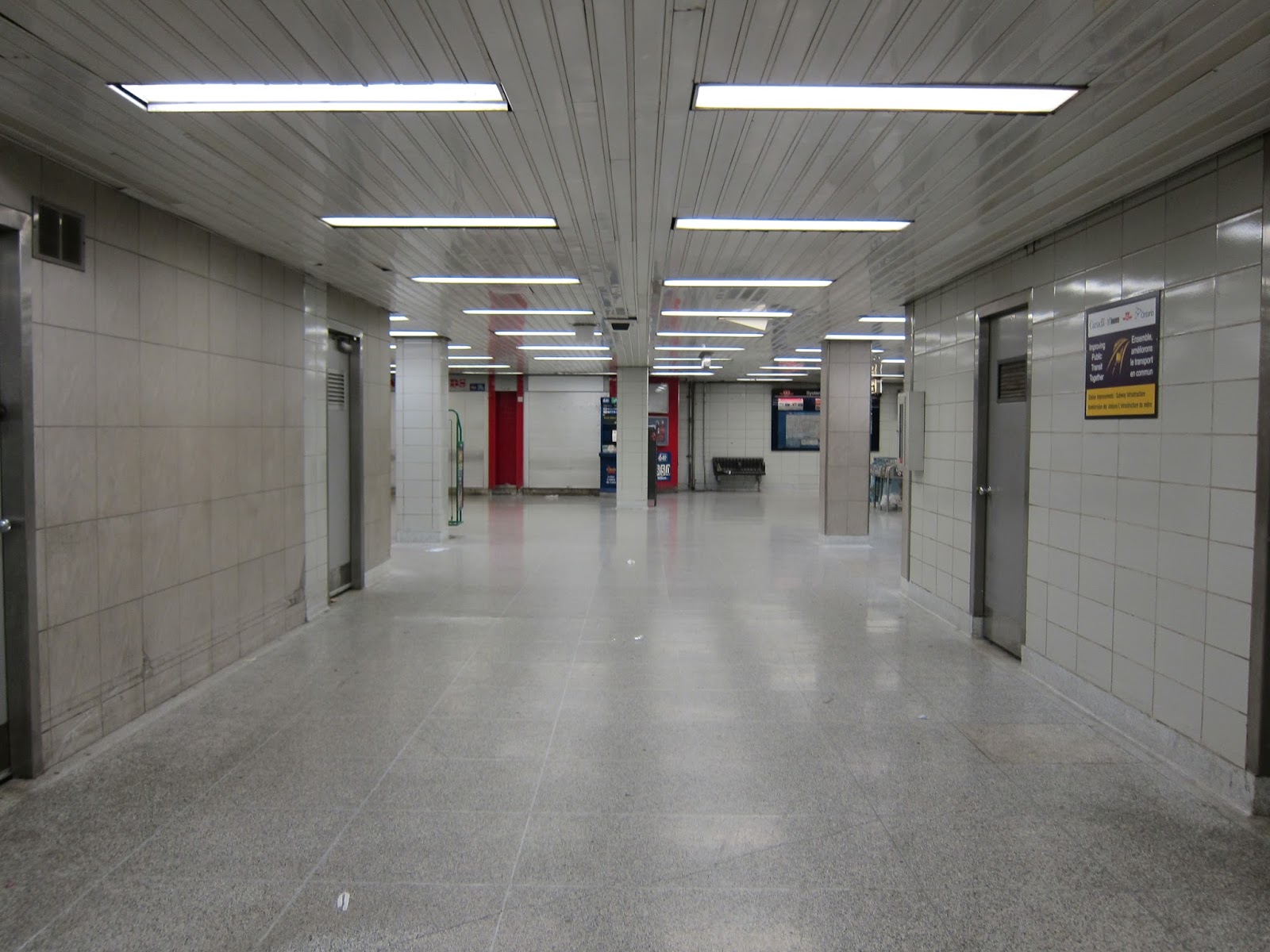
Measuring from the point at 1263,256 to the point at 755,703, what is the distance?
308 cm

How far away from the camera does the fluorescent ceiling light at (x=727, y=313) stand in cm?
813

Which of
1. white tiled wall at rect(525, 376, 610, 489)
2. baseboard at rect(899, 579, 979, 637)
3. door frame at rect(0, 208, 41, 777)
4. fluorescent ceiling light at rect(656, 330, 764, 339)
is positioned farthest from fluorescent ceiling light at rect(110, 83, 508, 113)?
white tiled wall at rect(525, 376, 610, 489)

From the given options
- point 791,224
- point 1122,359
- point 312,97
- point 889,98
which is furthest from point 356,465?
point 1122,359

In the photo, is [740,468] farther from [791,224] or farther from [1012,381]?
[791,224]

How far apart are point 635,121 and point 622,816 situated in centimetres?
277

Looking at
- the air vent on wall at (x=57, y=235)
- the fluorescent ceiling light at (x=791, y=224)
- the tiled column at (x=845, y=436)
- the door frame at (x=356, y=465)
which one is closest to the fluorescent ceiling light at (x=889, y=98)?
the fluorescent ceiling light at (x=791, y=224)

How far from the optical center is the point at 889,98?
2.87 m

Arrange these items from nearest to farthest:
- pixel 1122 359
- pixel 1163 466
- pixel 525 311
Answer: pixel 1163 466, pixel 1122 359, pixel 525 311

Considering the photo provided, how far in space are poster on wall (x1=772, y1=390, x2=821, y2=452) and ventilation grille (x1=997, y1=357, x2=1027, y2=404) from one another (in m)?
14.7

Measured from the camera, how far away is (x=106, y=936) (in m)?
2.29

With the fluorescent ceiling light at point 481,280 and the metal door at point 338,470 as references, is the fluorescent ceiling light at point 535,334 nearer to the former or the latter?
the metal door at point 338,470

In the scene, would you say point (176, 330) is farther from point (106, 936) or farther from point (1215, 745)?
point (1215, 745)

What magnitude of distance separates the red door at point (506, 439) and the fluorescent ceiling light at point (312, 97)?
15765mm

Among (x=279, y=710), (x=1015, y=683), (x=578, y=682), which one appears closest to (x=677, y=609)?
(x=578, y=682)
